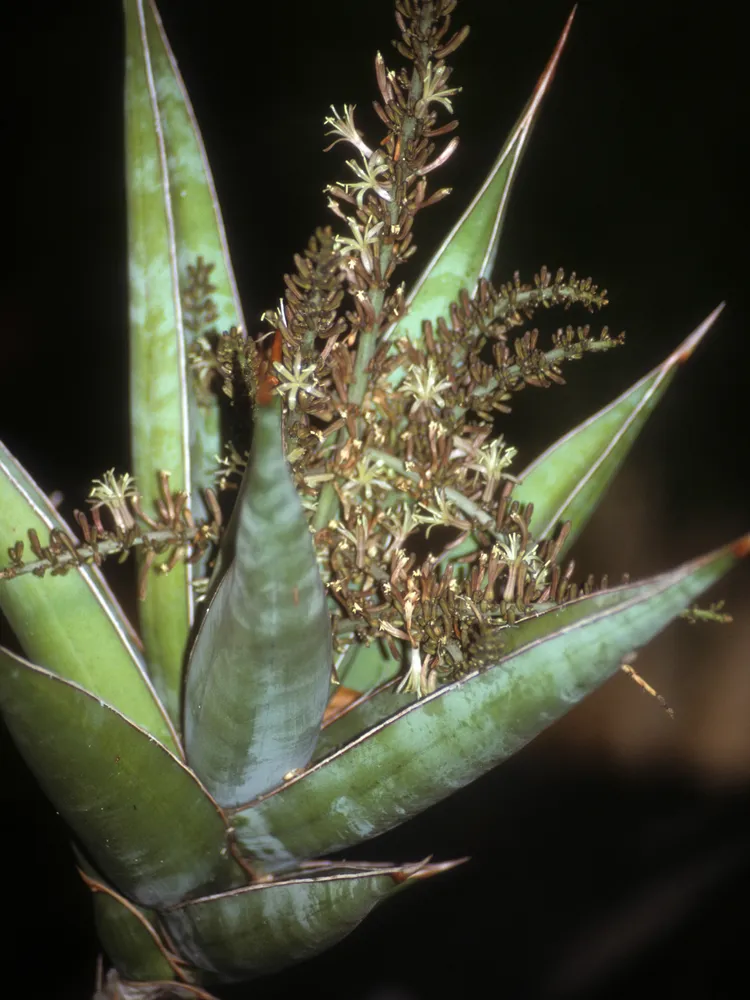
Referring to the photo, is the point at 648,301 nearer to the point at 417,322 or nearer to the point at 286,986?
the point at 417,322

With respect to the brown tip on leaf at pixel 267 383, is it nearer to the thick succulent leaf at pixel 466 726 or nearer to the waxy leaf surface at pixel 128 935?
the thick succulent leaf at pixel 466 726

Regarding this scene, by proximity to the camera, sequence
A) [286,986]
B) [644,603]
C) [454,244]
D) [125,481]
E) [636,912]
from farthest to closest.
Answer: [636,912]
[286,986]
[454,244]
[125,481]
[644,603]

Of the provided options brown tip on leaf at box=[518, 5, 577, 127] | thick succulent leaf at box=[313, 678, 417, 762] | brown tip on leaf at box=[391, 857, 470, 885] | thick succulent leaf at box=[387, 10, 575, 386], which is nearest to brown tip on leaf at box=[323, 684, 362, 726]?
thick succulent leaf at box=[313, 678, 417, 762]

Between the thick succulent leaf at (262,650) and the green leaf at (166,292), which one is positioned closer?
the thick succulent leaf at (262,650)

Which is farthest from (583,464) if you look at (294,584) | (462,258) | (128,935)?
(128,935)

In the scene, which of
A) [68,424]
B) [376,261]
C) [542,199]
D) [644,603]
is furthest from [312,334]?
[542,199]

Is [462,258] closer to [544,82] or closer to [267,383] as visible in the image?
[544,82]

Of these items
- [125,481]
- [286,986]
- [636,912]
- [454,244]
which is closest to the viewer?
[125,481]

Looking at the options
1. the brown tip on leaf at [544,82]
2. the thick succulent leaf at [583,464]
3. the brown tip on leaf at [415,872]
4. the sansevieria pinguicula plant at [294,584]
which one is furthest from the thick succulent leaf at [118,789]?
the brown tip on leaf at [544,82]
